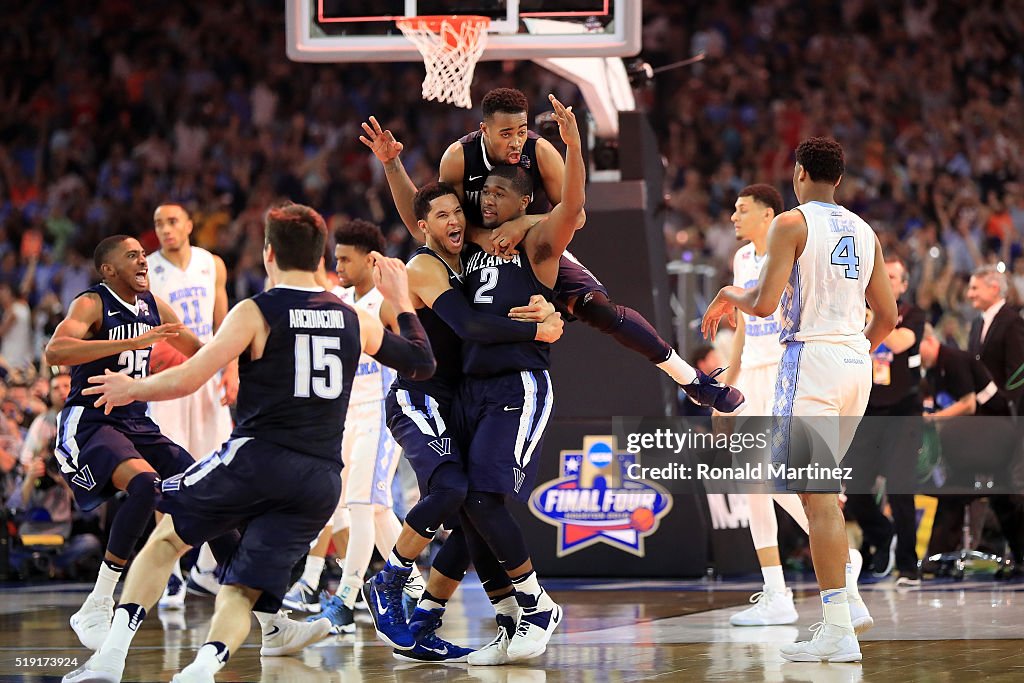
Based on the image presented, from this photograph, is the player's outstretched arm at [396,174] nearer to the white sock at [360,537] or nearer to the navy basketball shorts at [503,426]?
the navy basketball shorts at [503,426]

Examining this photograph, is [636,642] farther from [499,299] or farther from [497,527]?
[499,299]

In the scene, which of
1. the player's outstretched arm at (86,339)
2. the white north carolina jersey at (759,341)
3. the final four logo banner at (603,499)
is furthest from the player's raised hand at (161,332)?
the final four logo banner at (603,499)

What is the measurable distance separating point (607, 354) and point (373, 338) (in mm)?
5515

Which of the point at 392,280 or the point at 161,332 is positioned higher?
the point at 392,280

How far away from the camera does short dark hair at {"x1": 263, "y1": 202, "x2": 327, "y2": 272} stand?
19.3 ft

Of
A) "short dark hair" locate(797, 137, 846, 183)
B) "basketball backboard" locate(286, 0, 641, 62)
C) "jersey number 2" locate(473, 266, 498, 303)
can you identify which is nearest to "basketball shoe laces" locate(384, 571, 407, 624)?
"jersey number 2" locate(473, 266, 498, 303)

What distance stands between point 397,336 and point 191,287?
15.1 feet

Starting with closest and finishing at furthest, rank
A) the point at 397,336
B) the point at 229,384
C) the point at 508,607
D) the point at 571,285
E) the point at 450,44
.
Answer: the point at 397,336 < the point at 508,607 < the point at 571,285 < the point at 229,384 < the point at 450,44

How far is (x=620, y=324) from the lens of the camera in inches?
301

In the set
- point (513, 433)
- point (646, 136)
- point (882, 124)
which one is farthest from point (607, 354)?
point (882, 124)

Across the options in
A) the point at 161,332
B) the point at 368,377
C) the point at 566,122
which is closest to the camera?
the point at 161,332

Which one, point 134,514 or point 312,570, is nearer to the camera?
point 134,514

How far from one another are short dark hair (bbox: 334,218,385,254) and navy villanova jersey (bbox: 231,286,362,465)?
2.72 m

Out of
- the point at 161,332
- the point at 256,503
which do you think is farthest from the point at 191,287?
the point at 256,503
